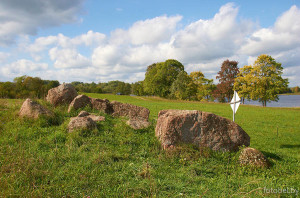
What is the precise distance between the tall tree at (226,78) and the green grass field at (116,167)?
162ft

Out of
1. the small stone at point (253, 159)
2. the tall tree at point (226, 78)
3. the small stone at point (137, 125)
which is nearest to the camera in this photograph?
the small stone at point (253, 159)

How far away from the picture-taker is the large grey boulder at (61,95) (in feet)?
47.3

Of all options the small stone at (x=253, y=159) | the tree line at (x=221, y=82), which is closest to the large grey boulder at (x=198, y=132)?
the small stone at (x=253, y=159)

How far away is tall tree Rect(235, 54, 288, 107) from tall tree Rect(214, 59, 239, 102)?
32.2ft

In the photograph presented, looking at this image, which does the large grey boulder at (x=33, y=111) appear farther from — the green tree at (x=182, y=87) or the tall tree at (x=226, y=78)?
the tall tree at (x=226, y=78)

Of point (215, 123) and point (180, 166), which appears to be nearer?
point (180, 166)

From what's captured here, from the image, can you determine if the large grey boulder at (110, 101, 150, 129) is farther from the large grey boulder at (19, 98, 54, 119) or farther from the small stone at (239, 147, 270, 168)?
the small stone at (239, 147, 270, 168)

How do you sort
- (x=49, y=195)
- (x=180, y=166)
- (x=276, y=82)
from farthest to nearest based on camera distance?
(x=276, y=82) < (x=180, y=166) < (x=49, y=195)

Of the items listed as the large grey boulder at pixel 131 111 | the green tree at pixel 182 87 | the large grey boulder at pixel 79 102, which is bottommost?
the large grey boulder at pixel 131 111

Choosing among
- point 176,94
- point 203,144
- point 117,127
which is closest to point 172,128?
point 203,144

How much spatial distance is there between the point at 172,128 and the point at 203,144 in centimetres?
150

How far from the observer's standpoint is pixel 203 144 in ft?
27.1

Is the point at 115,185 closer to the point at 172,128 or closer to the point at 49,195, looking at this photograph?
the point at 49,195

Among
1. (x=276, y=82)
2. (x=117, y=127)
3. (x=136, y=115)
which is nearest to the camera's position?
→ (x=117, y=127)
